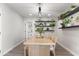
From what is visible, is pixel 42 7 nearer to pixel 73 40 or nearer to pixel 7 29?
pixel 7 29

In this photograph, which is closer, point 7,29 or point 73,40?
point 73,40

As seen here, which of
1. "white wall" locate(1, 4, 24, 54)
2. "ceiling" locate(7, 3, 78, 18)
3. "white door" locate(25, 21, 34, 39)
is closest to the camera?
"white wall" locate(1, 4, 24, 54)

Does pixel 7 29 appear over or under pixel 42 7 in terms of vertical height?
under

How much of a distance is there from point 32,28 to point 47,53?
7169mm

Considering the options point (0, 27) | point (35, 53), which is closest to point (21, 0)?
point (35, 53)

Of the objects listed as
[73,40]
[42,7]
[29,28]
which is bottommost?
[73,40]

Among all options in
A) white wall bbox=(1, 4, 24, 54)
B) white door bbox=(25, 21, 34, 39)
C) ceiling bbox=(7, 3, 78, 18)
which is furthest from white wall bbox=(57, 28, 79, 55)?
white door bbox=(25, 21, 34, 39)

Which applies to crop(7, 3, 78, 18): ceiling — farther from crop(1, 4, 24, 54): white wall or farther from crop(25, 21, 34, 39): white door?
crop(25, 21, 34, 39): white door

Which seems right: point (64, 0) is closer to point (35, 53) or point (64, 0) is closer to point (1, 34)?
point (35, 53)

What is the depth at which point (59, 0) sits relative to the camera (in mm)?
1220

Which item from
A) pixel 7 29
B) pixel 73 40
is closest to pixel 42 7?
pixel 7 29

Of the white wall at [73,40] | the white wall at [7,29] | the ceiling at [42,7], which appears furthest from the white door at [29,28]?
the white wall at [73,40]

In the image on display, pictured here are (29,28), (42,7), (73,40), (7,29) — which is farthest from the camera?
(29,28)

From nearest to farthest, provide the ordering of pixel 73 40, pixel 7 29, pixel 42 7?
1. pixel 73 40
2. pixel 7 29
3. pixel 42 7
